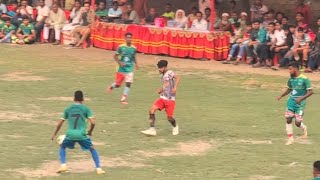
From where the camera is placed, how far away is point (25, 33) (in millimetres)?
29750

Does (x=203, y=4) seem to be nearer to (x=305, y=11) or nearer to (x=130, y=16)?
(x=130, y=16)

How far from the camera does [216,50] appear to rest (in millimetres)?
25812

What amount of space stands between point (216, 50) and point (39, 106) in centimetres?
941

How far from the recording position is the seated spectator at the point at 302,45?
23.7 meters

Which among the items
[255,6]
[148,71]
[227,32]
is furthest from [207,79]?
[255,6]

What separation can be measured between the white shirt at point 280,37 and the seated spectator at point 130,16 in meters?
5.84

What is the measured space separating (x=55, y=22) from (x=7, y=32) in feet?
5.95

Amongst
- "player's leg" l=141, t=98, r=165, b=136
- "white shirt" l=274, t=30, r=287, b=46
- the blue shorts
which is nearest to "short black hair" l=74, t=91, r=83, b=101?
the blue shorts

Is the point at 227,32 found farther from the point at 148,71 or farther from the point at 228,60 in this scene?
the point at 148,71

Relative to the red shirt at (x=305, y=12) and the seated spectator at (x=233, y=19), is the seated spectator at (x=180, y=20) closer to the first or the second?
the seated spectator at (x=233, y=19)

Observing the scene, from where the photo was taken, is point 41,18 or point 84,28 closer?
point 84,28

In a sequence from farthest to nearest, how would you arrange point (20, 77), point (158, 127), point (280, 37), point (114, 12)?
point (114, 12) < point (280, 37) < point (20, 77) < point (158, 127)

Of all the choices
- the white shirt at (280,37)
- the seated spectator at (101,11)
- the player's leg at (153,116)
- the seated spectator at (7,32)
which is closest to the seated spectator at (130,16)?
the seated spectator at (101,11)

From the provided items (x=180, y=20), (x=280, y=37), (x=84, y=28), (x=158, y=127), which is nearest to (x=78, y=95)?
(x=158, y=127)
